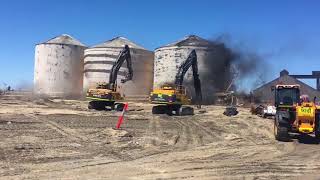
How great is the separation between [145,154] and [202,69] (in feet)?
121

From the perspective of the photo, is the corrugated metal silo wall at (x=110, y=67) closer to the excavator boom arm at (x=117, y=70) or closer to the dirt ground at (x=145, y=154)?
the excavator boom arm at (x=117, y=70)

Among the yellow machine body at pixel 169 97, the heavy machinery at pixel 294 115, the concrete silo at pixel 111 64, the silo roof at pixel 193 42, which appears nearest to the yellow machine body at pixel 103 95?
the yellow machine body at pixel 169 97

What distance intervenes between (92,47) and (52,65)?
17.1ft

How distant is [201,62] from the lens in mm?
49312

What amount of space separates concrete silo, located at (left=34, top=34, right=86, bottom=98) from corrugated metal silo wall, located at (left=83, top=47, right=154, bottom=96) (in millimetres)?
1420

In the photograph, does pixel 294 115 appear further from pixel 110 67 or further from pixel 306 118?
pixel 110 67

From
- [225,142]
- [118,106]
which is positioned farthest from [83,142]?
[118,106]

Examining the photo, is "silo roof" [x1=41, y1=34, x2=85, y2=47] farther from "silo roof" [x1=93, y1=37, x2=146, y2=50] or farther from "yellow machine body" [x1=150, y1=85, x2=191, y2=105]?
"yellow machine body" [x1=150, y1=85, x2=191, y2=105]

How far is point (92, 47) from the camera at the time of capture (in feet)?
184

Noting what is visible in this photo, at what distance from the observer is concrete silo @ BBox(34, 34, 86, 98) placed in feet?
180

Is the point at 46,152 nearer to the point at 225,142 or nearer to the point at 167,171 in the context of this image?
the point at 167,171

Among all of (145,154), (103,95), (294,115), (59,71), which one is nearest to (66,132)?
(145,154)

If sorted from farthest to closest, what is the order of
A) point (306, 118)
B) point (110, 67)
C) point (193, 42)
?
point (110, 67) → point (193, 42) → point (306, 118)

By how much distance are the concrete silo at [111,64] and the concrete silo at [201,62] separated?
1926mm
